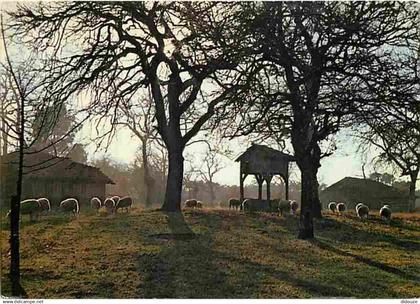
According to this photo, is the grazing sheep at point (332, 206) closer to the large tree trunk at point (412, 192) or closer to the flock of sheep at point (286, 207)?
the flock of sheep at point (286, 207)

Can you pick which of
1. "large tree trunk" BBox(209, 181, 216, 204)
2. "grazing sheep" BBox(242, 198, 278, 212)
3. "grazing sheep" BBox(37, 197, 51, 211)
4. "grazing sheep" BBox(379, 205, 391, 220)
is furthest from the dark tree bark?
"grazing sheep" BBox(379, 205, 391, 220)

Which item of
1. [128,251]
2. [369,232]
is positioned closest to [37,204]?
[128,251]

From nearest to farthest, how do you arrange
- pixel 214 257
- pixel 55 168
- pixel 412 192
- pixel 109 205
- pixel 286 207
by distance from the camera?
1. pixel 214 257
2. pixel 55 168
3. pixel 109 205
4. pixel 412 192
5. pixel 286 207

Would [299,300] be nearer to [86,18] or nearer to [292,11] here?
[292,11]

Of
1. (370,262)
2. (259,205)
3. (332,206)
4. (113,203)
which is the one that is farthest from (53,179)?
(370,262)

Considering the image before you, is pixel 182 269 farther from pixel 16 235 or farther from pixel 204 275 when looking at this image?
pixel 16 235

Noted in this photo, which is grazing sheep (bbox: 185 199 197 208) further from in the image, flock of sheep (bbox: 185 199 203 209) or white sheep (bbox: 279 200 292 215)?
white sheep (bbox: 279 200 292 215)

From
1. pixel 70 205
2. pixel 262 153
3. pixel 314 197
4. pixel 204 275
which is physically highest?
pixel 262 153

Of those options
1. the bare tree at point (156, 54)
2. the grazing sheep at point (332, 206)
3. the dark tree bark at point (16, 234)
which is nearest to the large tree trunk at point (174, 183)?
the bare tree at point (156, 54)
